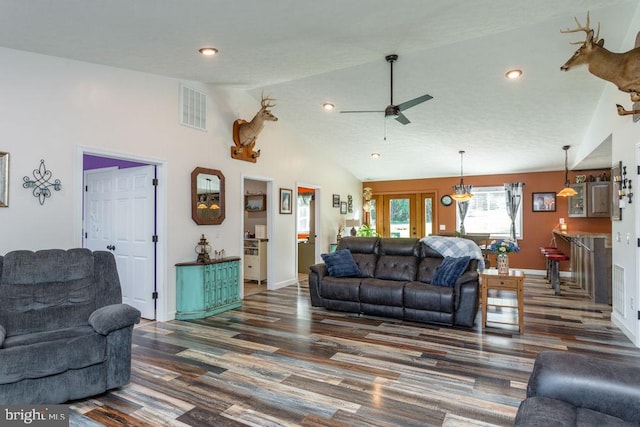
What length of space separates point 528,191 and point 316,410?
8.26m

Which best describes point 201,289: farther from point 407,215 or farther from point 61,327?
point 407,215

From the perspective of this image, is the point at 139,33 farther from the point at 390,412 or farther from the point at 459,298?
the point at 459,298

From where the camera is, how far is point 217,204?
5.56 meters

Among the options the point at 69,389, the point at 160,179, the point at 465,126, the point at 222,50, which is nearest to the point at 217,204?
the point at 160,179

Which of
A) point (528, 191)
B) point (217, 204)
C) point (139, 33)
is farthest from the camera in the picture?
point (528, 191)

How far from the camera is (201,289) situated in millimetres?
4977

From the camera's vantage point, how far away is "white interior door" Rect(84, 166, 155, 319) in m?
4.86

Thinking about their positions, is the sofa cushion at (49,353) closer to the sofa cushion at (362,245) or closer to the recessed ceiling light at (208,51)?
the recessed ceiling light at (208,51)

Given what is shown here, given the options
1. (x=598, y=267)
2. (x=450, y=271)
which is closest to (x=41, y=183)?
(x=450, y=271)

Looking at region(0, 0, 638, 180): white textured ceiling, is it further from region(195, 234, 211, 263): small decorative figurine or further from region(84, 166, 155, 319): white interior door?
region(195, 234, 211, 263): small decorative figurine

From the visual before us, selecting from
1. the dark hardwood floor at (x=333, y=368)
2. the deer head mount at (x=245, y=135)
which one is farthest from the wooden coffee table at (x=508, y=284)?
the deer head mount at (x=245, y=135)

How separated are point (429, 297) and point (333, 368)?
1.84 meters

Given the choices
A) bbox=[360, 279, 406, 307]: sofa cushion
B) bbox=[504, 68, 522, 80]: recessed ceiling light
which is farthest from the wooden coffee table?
bbox=[504, 68, 522, 80]: recessed ceiling light

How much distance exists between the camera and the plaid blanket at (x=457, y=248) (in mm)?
5070
